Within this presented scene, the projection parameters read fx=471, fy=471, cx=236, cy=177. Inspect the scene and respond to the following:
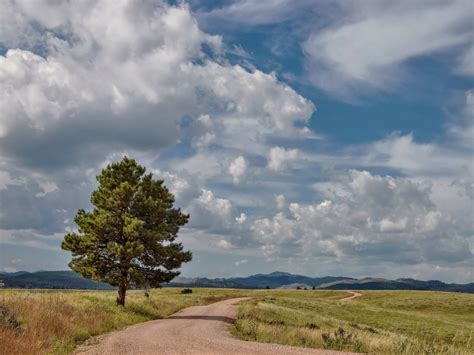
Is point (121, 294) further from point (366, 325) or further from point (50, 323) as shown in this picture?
point (366, 325)

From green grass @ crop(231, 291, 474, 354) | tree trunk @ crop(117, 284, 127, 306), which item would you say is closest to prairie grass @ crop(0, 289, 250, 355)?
tree trunk @ crop(117, 284, 127, 306)

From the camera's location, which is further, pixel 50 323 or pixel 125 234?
pixel 125 234

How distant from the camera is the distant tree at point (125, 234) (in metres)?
33.8

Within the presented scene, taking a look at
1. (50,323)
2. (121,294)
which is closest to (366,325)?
(121,294)

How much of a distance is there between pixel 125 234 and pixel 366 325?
27.4 metres

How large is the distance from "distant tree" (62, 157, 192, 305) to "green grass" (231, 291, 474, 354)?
7.86 metres

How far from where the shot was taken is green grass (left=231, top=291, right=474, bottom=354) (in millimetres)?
21719

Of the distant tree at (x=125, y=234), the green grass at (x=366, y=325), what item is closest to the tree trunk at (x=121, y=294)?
the distant tree at (x=125, y=234)

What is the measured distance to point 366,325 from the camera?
4788 cm

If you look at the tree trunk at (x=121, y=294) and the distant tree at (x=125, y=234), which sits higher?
the distant tree at (x=125, y=234)

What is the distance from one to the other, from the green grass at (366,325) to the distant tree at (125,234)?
25.8ft

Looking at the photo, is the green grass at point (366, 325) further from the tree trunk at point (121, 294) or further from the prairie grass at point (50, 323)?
the tree trunk at point (121, 294)

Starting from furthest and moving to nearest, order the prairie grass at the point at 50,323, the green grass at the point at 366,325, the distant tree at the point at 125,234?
the distant tree at the point at 125,234, the green grass at the point at 366,325, the prairie grass at the point at 50,323

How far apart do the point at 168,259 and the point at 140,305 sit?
4.83 meters
